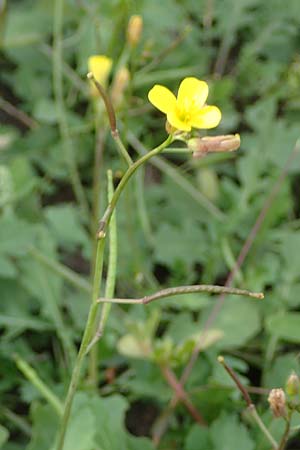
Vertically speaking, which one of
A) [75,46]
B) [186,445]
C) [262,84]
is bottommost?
[186,445]

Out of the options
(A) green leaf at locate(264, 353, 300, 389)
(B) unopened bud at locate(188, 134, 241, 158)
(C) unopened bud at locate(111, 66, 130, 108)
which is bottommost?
(A) green leaf at locate(264, 353, 300, 389)

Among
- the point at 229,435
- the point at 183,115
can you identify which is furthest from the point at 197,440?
the point at 183,115

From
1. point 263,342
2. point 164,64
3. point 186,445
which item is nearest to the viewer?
point 186,445

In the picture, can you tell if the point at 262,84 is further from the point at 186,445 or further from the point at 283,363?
the point at 186,445

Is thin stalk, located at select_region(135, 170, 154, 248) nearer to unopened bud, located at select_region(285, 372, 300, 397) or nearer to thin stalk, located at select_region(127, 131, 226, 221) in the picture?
thin stalk, located at select_region(127, 131, 226, 221)

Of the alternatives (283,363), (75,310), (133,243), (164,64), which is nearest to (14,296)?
(75,310)

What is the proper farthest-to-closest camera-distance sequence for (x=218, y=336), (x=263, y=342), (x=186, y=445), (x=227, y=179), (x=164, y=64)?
(x=164, y=64)
(x=227, y=179)
(x=263, y=342)
(x=218, y=336)
(x=186, y=445)

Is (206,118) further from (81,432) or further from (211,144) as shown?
(81,432)

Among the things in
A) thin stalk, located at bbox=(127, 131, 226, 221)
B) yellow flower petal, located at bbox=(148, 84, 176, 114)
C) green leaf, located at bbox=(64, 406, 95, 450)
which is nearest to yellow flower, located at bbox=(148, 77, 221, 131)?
yellow flower petal, located at bbox=(148, 84, 176, 114)
